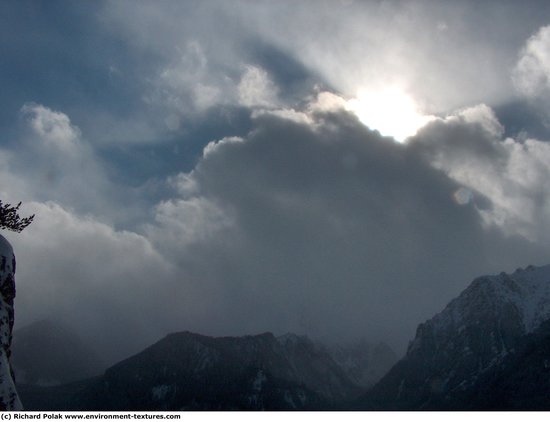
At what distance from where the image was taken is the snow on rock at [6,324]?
163 ft

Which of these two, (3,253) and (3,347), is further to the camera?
(3,253)

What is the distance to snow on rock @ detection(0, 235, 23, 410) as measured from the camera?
4975 centimetres

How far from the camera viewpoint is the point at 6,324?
5650 cm
